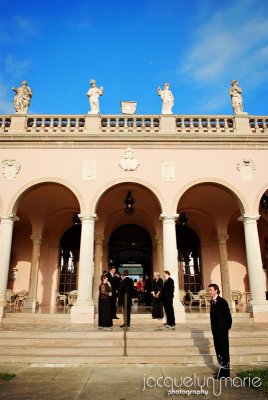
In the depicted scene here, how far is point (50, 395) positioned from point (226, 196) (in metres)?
11.0

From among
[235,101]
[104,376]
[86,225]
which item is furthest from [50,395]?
[235,101]

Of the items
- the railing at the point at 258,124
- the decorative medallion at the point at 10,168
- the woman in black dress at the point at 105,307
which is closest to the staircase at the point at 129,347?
the woman in black dress at the point at 105,307

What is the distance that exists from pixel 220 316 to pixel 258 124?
31.5 ft

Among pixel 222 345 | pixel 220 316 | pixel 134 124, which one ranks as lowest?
pixel 222 345

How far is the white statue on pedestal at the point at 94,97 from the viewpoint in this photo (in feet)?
40.5

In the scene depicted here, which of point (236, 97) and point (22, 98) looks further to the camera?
point (236, 97)

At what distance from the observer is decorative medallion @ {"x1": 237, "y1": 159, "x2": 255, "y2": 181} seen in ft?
37.6

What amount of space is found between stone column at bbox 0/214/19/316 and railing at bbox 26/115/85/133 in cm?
370

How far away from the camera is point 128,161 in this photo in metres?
11.5

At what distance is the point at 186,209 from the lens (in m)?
14.8

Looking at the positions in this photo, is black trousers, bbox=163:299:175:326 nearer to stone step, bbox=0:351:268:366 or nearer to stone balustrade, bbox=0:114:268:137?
stone step, bbox=0:351:268:366

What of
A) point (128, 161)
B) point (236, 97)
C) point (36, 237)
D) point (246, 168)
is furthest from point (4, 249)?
point (236, 97)

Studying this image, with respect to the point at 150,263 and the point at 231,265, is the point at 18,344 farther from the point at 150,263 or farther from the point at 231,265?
the point at 231,265

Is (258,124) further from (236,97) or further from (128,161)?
(128,161)
